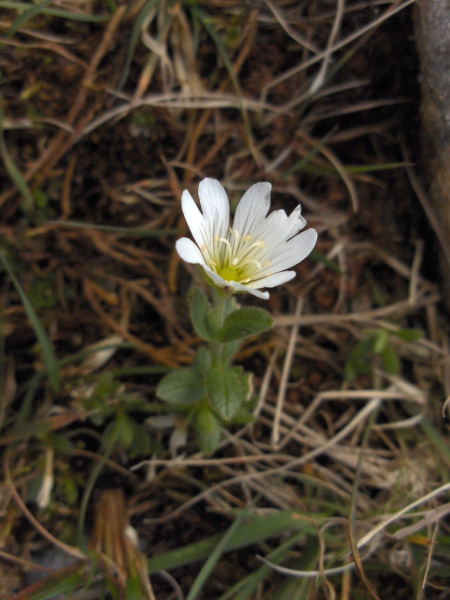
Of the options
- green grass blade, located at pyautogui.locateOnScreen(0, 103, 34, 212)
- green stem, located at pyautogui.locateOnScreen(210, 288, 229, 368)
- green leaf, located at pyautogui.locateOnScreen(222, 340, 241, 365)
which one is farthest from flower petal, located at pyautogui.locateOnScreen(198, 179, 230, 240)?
green grass blade, located at pyautogui.locateOnScreen(0, 103, 34, 212)

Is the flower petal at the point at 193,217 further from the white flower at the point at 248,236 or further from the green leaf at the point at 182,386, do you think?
the green leaf at the point at 182,386

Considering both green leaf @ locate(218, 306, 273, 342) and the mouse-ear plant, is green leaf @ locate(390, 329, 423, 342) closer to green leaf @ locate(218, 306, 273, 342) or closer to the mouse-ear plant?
the mouse-ear plant

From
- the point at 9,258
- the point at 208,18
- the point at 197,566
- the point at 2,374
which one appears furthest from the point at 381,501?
the point at 208,18

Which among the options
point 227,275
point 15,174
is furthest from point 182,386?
point 15,174

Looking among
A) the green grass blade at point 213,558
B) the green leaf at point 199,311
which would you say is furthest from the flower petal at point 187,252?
the green grass blade at point 213,558

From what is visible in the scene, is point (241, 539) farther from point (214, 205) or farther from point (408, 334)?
point (214, 205)

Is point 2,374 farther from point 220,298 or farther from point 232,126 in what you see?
point 232,126
